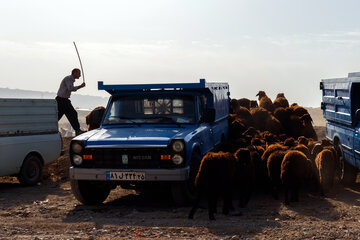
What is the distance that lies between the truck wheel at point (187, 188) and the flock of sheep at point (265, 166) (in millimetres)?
450

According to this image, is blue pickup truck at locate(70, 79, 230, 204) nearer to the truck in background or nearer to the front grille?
the front grille

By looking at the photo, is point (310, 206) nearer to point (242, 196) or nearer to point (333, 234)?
point (242, 196)

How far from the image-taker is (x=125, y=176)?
8.82 meters

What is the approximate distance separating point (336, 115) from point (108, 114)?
5244mm

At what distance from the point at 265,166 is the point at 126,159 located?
10.2ft

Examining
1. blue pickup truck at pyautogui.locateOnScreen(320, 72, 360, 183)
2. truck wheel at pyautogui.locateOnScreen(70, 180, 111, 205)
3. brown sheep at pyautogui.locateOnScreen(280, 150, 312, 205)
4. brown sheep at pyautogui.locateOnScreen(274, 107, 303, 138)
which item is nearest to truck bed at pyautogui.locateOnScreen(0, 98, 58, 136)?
truck wheel at pyautogui.locateOnScreen(70, 180, 111, 205)

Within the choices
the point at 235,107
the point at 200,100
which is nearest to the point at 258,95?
the point at 235,107

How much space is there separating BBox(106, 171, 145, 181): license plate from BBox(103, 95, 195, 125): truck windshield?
143 centimetres

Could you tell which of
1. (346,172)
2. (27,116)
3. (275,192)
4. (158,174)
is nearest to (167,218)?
(158,174)

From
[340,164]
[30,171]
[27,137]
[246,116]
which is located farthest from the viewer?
[246,116]

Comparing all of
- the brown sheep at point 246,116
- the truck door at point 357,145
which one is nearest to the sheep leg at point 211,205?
the truck door at point 357,145

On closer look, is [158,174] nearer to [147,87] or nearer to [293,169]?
[147,87]

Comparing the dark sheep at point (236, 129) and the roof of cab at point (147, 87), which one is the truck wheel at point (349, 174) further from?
the roof of cab at point (147, 87)

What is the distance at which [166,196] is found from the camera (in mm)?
10641
